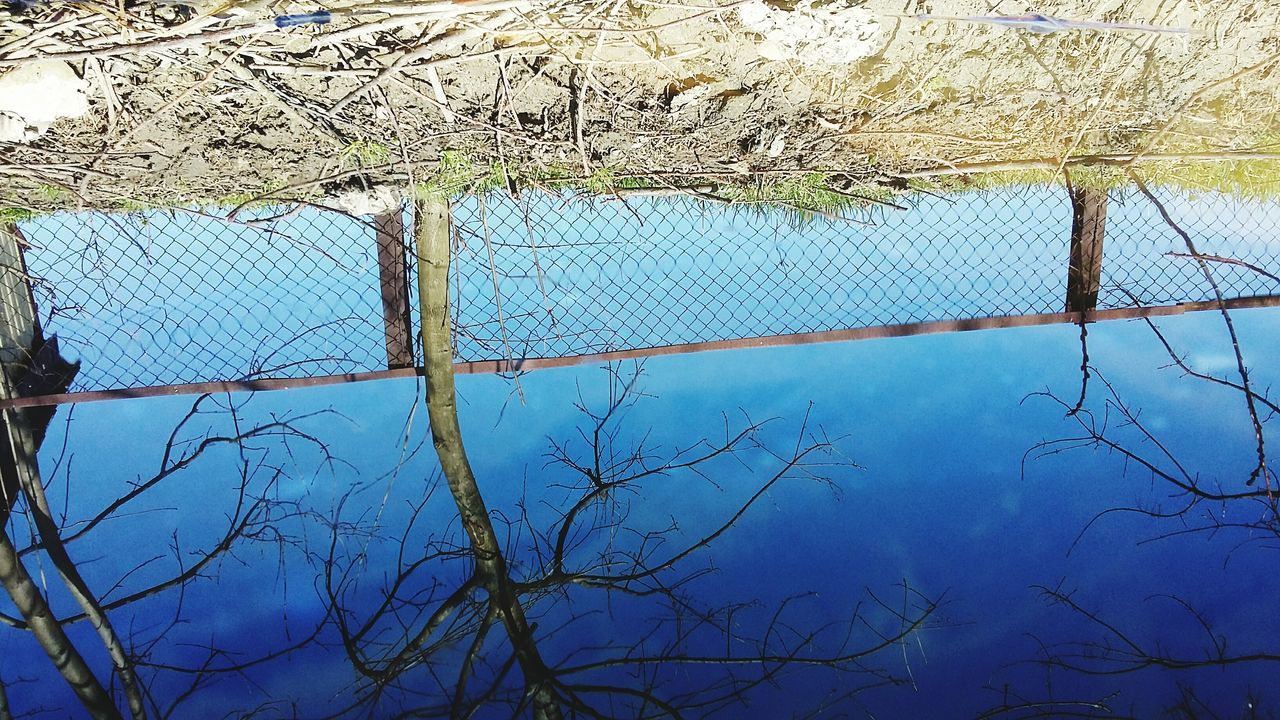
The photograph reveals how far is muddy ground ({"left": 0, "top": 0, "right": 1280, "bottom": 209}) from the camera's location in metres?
2.48

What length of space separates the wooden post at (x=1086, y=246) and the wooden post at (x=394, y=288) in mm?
2849

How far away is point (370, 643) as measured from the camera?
3088 millimetres

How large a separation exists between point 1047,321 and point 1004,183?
0.66m

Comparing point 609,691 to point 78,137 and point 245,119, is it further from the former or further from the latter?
point 78,137

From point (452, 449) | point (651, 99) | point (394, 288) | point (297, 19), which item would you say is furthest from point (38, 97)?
point (651, 99)

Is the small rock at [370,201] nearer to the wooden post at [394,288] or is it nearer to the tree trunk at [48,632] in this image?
the wooden post at [394,288]

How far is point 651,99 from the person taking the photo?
110 inches

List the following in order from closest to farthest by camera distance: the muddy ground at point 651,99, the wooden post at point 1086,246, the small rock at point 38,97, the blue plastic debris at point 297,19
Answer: the blue plastic debris at point 297,19, the small rock at point 38,97, the muddy ground at point 651,99, the wooden post at point 1086,246

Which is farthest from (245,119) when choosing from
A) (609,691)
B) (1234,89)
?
(1234,89)

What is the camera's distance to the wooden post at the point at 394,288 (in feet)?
9.03

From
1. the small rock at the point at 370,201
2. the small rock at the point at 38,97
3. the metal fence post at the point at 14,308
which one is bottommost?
the metal fence post at the point at 14,308

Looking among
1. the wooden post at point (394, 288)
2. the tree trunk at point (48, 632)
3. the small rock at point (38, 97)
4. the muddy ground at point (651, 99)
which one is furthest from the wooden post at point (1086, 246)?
the tree trunk at point (48, 632)

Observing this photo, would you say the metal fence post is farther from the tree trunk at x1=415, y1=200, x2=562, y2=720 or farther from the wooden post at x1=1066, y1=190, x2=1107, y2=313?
the wooden post at x1=1066, y1=190, x2=1107, y2=313

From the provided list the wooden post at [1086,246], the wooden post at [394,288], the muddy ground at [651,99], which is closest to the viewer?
the muddy ground at [651,99]
